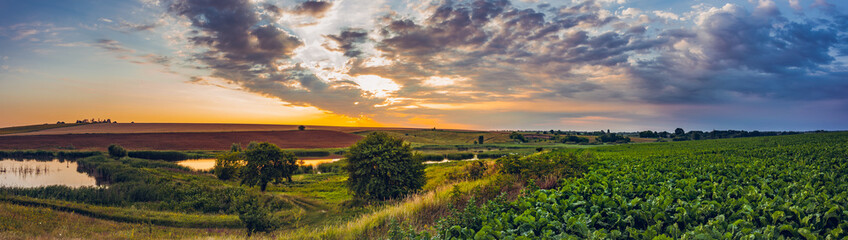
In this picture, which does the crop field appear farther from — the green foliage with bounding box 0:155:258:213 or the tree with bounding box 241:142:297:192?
the tree with bounding box 241:142:297:192

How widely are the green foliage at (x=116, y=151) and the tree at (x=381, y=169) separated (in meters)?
60.9

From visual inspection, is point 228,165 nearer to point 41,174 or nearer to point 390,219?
point 41,174

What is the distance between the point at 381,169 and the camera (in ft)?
81.9

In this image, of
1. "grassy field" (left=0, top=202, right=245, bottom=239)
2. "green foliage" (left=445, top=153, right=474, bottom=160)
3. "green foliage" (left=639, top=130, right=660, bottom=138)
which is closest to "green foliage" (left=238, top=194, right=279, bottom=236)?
"grassy field" (left=0, top=202, right=245, bottom=239)

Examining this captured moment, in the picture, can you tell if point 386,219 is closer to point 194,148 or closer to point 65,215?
point 65,215

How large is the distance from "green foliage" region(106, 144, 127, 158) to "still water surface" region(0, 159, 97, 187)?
19.7ft

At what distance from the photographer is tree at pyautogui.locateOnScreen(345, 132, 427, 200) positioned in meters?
25.1

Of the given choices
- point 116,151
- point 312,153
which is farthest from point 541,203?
point 312,153

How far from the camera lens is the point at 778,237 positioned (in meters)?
4.12

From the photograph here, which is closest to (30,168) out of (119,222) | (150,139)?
(150,139)

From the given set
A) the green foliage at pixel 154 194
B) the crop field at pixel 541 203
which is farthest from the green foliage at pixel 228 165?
the green foliage at pixel 154 194

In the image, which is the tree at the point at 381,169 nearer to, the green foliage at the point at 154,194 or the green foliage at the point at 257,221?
the green foliage at the point at 257,221

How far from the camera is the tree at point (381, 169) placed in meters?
25.1

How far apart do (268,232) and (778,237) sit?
20.3 metres
